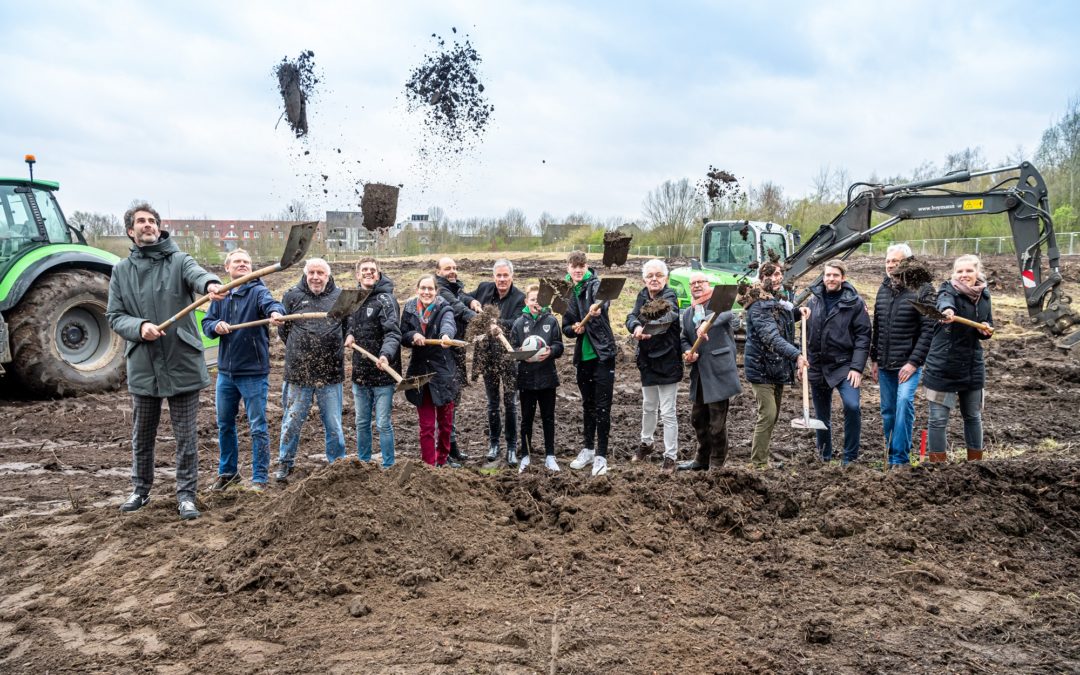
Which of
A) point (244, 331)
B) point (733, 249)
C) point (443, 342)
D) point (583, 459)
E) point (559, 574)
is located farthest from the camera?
point (733, 249)

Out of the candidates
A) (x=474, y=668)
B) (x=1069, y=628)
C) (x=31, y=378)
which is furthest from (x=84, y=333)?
(x=1069, y=628)

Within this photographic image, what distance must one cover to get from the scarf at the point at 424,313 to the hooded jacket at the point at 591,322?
1.14 m

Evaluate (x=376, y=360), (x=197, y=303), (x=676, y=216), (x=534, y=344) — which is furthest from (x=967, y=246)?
(x=197, y=303)

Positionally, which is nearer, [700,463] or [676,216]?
[700,463]

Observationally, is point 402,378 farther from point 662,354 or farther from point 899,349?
point 899,349

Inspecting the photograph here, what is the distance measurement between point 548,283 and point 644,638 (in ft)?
12.7

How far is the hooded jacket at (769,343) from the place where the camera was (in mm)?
6383

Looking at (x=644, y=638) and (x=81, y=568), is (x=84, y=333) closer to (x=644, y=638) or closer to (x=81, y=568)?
(x=81, y=568)

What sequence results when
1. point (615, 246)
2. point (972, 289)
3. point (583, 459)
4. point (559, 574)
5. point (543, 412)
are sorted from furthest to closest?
point (615, 246) → point (583, 459) → point (543, 412) → point (972, 289) → point (559, 574)

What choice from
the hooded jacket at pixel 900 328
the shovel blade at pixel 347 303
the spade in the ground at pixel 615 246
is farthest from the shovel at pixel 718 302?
the shovel blade at pixel 347 303

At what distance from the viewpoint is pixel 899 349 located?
639cm

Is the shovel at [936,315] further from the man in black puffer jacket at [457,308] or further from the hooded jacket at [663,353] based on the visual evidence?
the man in black puffer jacket at [457,308]

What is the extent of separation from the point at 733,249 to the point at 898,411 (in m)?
7.69

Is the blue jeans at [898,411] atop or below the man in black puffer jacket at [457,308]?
below
